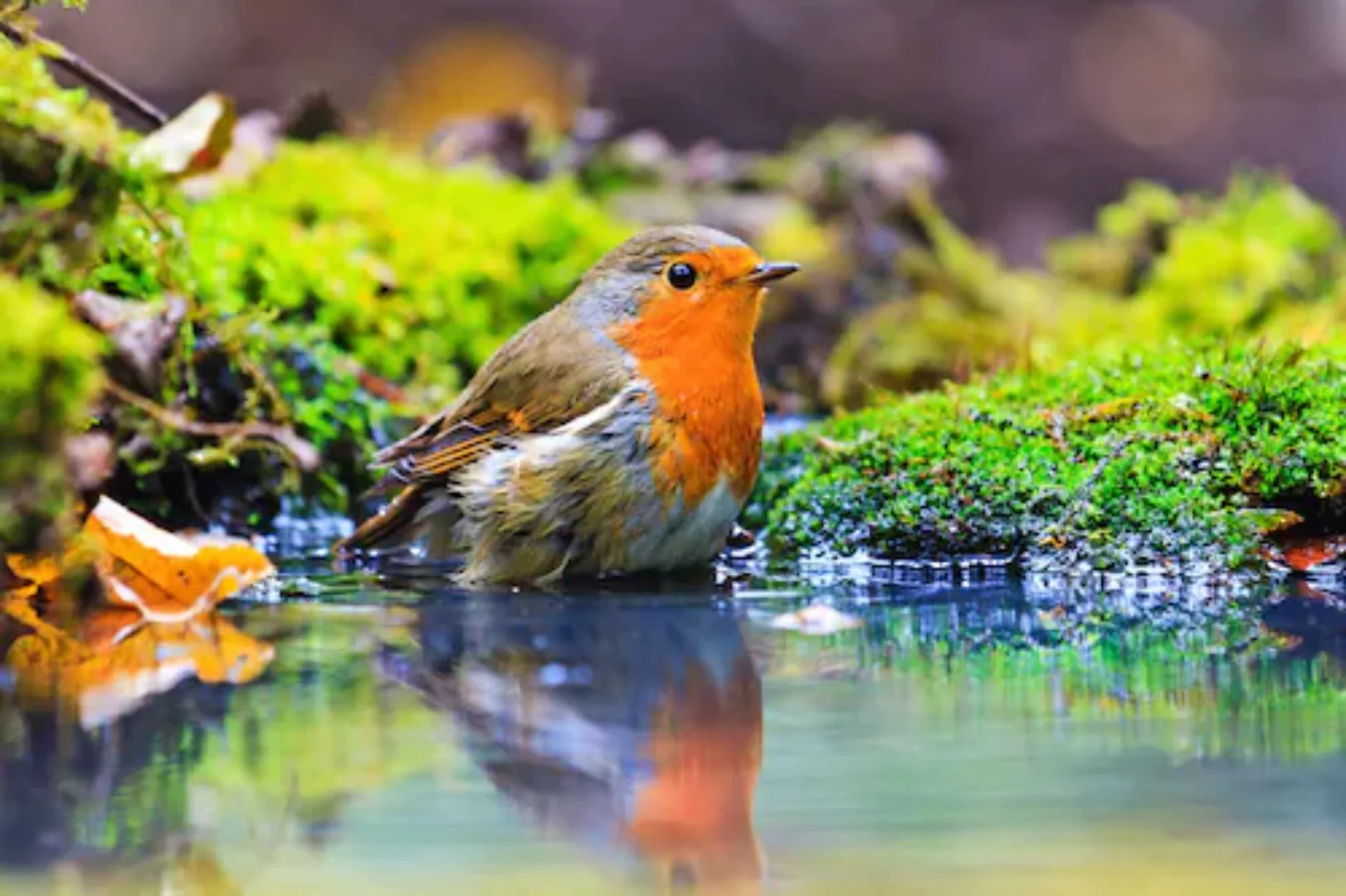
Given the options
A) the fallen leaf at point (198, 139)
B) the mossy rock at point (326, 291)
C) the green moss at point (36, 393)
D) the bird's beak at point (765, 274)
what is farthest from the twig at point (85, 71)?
the bird's beak at point (765, 274)

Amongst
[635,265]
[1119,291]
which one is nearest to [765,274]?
[635,265]

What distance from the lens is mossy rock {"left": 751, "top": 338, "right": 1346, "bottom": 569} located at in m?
3.88

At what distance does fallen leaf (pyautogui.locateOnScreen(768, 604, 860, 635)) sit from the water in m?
0.02

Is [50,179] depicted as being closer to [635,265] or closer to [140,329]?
[140,329]

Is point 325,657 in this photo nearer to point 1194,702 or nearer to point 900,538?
point 1194,702

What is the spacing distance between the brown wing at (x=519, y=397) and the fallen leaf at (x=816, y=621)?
807 millimetres

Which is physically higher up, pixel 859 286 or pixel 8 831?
pixel 859 286

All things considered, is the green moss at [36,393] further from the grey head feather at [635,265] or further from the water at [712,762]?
the grey head feather at [635,265]

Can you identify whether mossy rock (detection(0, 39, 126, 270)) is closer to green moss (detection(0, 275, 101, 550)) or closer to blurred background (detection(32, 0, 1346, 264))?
green moss (detection(0, 275, 101, 550))

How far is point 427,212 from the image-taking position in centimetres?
660

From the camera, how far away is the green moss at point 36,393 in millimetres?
2326

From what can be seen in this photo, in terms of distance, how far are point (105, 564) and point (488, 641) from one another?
2.77 feet

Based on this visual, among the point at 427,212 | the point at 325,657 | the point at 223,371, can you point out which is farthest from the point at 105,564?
the point at 427,212

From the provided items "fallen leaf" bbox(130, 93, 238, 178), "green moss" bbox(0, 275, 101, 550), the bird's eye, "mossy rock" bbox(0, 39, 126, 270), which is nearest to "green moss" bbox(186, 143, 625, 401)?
"fallen leaf" bbox(130, 93, 238, 178)
